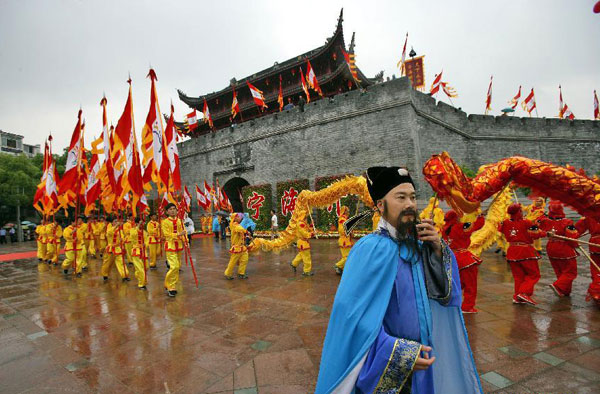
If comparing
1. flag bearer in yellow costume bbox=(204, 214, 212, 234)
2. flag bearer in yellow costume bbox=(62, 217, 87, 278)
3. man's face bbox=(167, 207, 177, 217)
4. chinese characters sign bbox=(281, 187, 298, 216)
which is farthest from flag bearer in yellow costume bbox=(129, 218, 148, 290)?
flag bearer in yellow costume bbox=(204, 214, 212, 234)

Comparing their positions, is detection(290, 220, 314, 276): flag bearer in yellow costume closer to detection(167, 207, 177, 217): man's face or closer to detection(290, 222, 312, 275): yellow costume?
detection(290, 222, 312, 275): yellow costume

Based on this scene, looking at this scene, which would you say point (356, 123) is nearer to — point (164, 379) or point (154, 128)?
point (154, 128)

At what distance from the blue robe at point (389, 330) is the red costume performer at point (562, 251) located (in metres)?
4.20

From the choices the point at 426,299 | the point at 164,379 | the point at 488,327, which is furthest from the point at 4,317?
the point at 488,327

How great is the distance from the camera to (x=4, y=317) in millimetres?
4488

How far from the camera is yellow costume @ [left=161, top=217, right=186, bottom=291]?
532 centimetres

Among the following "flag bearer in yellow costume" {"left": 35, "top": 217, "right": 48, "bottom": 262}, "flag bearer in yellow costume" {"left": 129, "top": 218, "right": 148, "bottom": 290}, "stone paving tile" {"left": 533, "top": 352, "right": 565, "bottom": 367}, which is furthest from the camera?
"flag bearer in yellow costume" {"left": 35, "top": 217, "right": 48, "bottom": 262}

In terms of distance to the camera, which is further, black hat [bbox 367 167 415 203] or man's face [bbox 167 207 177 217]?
man's face [bbox 167 207 177 217]

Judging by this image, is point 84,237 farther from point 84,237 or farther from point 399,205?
point 399,205

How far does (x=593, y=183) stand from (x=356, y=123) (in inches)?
465

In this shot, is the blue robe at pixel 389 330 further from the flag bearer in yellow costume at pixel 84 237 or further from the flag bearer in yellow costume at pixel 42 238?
the flag bearer in yellow costume at pixel 42 238

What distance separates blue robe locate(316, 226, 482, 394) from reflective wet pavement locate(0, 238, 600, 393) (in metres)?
1.26

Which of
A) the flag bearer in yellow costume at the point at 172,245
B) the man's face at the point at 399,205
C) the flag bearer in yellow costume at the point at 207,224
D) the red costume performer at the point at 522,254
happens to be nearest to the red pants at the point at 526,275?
the red costume performer at the point at 522,254

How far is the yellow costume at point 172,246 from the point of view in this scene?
5324mm
